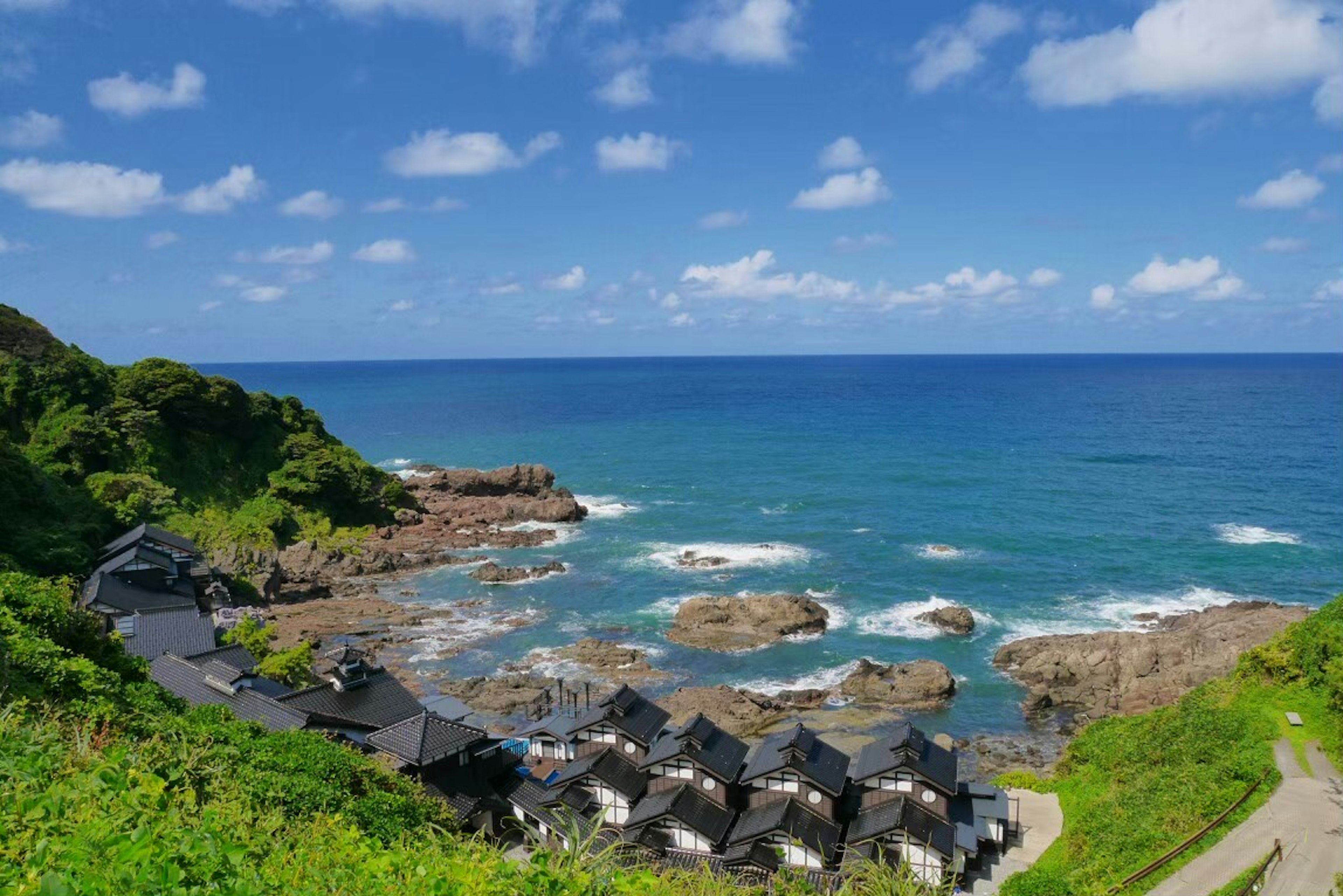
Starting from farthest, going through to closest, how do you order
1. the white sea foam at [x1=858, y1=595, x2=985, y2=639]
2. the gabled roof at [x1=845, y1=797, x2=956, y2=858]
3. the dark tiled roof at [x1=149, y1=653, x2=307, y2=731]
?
1. the white sea foam at [x1=858, y1=595, x2=985, y2=639]
2. the dark tiled roof at [x1=149, y1=653, x2=307, y2=731]
3. the gabled roof at [x1=845, y1=797, x2=956, y2=858]

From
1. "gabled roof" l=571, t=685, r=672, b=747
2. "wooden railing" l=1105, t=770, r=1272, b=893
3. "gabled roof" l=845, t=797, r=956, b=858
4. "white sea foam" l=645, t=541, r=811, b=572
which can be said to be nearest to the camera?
"wooden railing" l=1105, t=770, r=1272, b=893

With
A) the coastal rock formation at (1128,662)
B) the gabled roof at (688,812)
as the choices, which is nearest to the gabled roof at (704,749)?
the gabled roof at (688,812)

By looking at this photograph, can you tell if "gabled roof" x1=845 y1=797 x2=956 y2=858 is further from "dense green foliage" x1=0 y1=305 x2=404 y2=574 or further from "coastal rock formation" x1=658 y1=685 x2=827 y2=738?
"dense green foliage" x1=0 y1=305 x2=404 y2=574

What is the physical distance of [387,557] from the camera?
2438 inches

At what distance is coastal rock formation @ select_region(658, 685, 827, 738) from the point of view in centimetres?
3712

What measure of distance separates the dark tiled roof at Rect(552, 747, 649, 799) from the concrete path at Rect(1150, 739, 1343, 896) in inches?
604

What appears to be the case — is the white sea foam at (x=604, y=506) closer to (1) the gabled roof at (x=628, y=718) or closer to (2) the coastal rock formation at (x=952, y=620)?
(2) the coastal rock formation at (x=952, y=620)

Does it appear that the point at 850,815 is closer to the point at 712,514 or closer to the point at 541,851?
the point at 541,851

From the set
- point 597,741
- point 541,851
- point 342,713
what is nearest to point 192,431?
point 342,713

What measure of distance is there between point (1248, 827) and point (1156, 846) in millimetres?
3043

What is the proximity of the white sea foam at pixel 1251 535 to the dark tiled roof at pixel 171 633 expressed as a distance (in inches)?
2730

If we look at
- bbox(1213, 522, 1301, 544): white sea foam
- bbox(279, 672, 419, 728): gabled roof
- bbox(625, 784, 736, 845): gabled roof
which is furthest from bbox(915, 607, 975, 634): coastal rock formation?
bbox(279, 672, 419, 728): gabled roof

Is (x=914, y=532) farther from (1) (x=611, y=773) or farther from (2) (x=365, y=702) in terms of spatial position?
(2) (x=365, y=702)

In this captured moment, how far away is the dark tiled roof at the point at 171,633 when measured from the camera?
102ft
